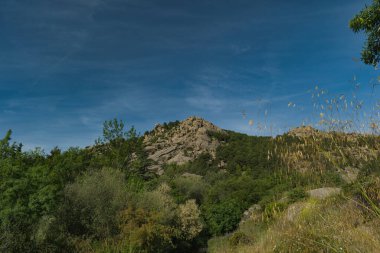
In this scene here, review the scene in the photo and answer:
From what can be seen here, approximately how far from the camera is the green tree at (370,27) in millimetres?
9156

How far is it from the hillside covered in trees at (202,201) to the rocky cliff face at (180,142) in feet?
28.2

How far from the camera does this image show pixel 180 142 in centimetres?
10206

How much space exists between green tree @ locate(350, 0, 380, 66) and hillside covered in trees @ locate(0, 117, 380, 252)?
3.90 m

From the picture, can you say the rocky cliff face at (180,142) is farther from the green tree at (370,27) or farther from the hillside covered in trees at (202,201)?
the green tree at (370,27)

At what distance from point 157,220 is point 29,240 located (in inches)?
363

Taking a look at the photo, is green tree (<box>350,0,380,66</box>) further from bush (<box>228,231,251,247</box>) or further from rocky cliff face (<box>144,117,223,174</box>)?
rocky cliff face (<box>144,117,223,174</box>)

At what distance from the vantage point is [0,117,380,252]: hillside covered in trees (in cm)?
455

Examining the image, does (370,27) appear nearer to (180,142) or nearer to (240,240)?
(240,240)

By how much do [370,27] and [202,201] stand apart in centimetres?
4376

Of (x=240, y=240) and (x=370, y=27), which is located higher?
(x=370, y=27)

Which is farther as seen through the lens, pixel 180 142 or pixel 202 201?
pixel 180 142

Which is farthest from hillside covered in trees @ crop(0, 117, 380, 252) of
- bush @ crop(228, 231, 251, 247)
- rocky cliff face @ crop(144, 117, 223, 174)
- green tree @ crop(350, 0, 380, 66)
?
rocky cliff face @ crop(144, 117, 223, 174)

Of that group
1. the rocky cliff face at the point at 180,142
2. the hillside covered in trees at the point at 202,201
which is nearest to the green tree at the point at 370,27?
the hillside covered in trees at the point at 202,201

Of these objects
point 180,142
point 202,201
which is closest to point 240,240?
point 202,201
